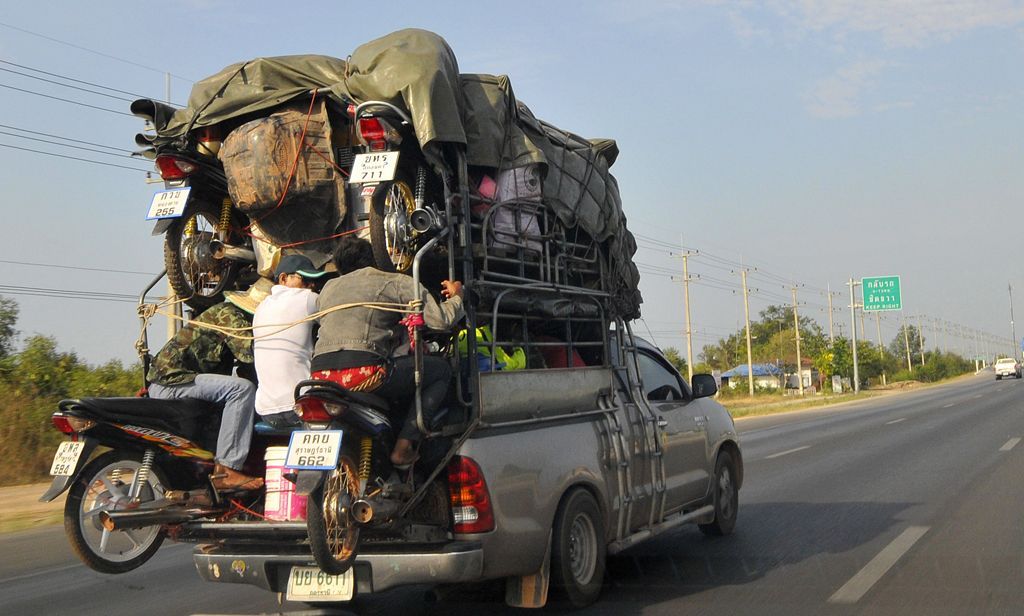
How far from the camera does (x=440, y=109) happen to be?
5.71 meters

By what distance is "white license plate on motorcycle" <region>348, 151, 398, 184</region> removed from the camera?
5.36 meters

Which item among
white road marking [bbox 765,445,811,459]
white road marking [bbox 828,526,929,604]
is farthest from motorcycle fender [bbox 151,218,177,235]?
white road marking [bbox 765,445,811,459]

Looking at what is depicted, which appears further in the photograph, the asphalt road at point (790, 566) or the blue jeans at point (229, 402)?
the asphalt road at point (790, 566)

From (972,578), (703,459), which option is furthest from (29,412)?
(972,578)

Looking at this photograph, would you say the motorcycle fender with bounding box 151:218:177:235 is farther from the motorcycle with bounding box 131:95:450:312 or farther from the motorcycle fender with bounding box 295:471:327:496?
the motorcycle fender with bounding box 295:471:327:496

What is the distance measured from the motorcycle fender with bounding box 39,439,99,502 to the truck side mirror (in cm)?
439

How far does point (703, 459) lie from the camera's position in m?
8.00

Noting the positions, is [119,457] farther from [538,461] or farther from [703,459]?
[703,459]

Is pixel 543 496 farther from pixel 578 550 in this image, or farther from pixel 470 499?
pixel 578 550

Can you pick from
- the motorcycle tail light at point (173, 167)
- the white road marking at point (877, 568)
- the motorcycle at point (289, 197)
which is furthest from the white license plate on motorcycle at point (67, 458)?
the white road marking at point (877, 568)

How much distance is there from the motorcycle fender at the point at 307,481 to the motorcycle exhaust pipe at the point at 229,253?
244cm

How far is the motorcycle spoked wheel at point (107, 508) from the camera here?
5.43 metres

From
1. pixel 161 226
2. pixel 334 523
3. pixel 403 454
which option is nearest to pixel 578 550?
pixel 403 454

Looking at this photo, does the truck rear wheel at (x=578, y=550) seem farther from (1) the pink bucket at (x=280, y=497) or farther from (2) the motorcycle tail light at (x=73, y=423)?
(2) the motorcycle tail light at (x=73, y=423)
